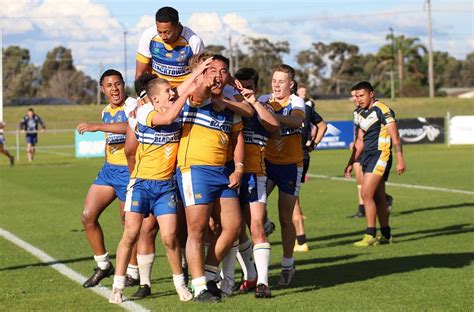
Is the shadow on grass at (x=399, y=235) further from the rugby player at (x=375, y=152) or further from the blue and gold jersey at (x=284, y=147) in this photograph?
the blue and gold jersey at (x=284, y=147)

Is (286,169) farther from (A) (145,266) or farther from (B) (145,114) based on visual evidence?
(B) (145,114)

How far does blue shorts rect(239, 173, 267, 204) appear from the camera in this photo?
8.83m

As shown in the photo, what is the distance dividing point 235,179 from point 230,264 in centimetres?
104

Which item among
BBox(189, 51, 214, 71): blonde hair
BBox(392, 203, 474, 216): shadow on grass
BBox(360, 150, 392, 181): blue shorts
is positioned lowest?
BBox(392, 203, 474, 216): shadow on grass

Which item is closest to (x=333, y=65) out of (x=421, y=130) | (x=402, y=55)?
(x=402, y=55)

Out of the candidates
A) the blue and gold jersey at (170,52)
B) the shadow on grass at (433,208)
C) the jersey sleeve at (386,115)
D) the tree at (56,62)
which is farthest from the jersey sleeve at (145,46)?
the tree at (56,62)

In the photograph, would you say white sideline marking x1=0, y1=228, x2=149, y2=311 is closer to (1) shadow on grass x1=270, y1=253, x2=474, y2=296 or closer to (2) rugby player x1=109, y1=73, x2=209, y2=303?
(2) rugby player x1=109, y1=73, x2=209, y2=303

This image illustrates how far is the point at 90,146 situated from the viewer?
38.5m

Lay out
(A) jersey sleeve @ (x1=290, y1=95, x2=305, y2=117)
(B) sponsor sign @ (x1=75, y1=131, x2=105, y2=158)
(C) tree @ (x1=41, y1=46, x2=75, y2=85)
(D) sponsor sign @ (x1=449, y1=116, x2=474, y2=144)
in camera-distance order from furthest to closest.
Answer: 1. (C) tree @ (x1=41, y1=46, x2=75, y2=85)
2. (D) sponsor sign @ (x1=449, y1=116, x2=474, y2=144)
3. (B) sponsor sign @ (x1=75, y1=131, x2=105, y2=158)
4. (A) jersey sleeve @ (x1=290, y1=95, x2=305, y2=117)

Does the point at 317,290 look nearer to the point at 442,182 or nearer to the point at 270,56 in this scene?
the point at 442,182

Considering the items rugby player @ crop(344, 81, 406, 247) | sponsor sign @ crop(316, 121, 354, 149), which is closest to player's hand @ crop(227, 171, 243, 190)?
rugby player @ crop(344, 81, 406, 247)

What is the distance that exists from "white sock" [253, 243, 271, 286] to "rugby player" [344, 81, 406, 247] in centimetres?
443

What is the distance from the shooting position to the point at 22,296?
361 inches

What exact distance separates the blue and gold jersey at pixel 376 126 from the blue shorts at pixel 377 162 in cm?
7
